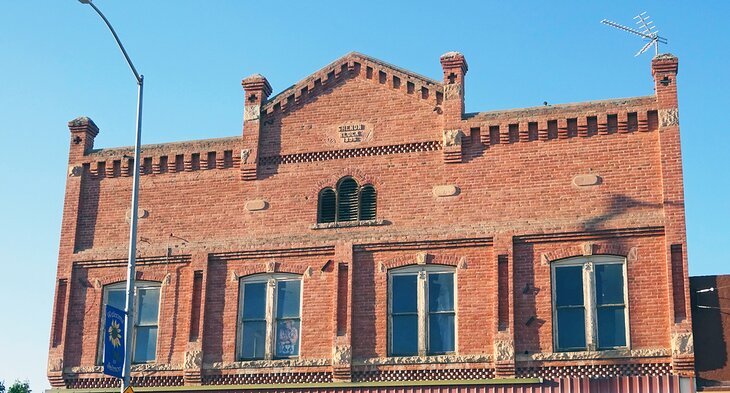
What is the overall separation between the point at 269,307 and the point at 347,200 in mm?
3041

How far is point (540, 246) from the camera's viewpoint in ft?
71.1

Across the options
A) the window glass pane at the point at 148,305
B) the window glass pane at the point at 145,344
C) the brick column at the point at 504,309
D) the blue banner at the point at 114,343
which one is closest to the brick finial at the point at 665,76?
the brick column at the point at 504,309

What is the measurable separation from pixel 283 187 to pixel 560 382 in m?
7.88

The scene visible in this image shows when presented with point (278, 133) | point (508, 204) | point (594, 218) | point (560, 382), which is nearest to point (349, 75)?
point (278, 133)

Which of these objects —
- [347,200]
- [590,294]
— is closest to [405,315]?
[347,200]

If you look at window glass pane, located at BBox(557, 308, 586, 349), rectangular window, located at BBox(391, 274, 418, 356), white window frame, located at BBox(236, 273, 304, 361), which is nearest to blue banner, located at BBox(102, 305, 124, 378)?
white window frame, located at BBox(236, 273, 304, 361)

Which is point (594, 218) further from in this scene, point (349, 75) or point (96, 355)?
point (96, 355)

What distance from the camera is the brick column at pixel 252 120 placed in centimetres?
2423

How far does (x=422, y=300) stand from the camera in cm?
2211

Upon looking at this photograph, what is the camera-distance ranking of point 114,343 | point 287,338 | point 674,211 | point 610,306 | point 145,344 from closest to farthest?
point 114,343 < point 674,211 < point 610,306 < point 287,338 < point 145,344

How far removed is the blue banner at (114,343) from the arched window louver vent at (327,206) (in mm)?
6592

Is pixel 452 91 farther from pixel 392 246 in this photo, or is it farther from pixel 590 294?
pixel 590 294

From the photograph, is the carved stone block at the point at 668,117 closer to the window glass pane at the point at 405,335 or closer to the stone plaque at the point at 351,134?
the stone plaque at the point at 351,134

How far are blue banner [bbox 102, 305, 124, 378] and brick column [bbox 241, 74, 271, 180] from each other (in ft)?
22.7
